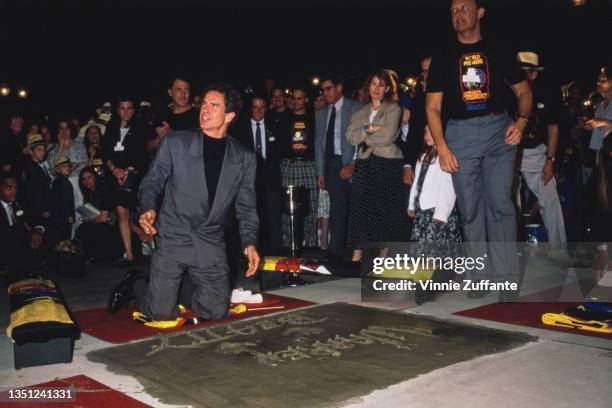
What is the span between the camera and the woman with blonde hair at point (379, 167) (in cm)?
643

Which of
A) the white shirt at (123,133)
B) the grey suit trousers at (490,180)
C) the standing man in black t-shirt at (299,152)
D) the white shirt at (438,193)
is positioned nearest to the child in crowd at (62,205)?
the white shirt at (123,133)

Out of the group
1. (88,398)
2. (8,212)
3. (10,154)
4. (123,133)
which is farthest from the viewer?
(10,154)

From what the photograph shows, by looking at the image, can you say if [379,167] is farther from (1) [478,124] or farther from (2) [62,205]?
(2) [62,205]

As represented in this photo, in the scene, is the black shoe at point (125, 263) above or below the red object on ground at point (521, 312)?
above

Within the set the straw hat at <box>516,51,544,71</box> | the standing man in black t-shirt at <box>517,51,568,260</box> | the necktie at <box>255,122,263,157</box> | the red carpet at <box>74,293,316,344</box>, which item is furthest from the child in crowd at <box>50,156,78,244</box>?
the straw hat at <box>516,51,544,71</box>

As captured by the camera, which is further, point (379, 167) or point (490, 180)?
point (379, 167)

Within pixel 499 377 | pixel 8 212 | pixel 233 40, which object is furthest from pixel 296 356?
pixel 233 40

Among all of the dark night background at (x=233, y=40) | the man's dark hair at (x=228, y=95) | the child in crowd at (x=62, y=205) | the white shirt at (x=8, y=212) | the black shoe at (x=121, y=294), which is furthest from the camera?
the dark night background at (x=233, y=40)

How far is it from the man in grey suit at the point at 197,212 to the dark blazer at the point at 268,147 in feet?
8.21

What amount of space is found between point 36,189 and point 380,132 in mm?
4546

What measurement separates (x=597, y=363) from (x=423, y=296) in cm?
164

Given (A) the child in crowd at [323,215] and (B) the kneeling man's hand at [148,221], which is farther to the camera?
(A) the child in crowd at [323,215]

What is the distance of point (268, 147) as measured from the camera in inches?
304
